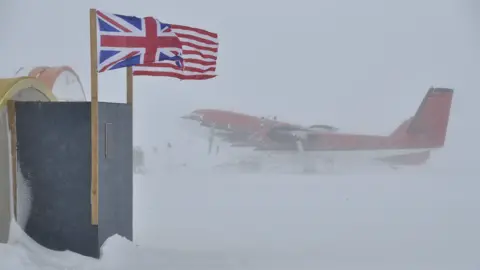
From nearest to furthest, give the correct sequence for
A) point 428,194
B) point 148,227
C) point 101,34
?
1. point 101,34
2. point 148,227
3. point 428,194

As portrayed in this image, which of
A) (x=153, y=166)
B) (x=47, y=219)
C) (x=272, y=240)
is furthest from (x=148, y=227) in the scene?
(x=153, y=166)

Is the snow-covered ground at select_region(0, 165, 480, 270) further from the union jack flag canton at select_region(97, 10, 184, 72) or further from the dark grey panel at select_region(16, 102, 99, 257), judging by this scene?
the union jack flag canton at select_region(97, 10, 184, 72)

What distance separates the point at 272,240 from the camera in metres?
6.41

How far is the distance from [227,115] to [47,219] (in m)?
10.7

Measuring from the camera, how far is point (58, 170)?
474 cm

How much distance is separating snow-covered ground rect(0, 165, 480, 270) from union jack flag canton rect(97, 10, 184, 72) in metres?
1.83

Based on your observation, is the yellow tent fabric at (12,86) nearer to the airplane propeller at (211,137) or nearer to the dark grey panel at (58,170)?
the dark grey panel at (58,170)

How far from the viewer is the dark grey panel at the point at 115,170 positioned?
4730 mm

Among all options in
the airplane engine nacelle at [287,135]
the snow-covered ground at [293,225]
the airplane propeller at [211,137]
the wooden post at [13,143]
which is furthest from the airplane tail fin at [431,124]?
the wooden post at [13,143]

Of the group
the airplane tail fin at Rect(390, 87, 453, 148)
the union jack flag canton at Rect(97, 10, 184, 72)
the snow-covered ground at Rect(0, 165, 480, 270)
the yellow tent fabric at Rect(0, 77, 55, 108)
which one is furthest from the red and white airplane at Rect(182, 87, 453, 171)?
the yellow tent fabric at Rect(0, 77, 55, 108)

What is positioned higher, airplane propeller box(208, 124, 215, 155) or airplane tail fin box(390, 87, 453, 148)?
airplane tail fin box(390, 87, 453, 148)

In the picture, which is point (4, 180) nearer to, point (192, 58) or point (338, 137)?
point (192, 58)

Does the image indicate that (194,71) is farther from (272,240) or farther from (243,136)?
(243,136)

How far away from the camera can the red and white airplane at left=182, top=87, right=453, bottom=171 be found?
15156 mm
